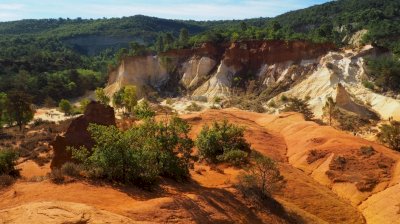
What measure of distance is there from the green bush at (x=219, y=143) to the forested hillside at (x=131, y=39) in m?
43.3

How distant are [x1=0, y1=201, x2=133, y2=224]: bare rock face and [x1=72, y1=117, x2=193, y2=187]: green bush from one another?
4.38m

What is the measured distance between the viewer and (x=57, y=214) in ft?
53.4

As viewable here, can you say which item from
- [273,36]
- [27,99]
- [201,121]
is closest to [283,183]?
[201,121]

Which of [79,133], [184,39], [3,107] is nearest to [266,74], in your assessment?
[184,39]

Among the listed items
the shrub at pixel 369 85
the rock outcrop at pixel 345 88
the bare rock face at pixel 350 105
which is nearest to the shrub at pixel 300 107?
the rock outcrop at pixel 345 88

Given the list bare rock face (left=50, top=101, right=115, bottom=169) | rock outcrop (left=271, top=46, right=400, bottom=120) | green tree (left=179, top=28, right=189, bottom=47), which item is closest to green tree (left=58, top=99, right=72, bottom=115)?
green tree (left=179, top=28, right=189, bottom=47)

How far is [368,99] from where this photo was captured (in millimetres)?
60500

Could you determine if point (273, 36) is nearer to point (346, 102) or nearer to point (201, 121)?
point (346, 102)

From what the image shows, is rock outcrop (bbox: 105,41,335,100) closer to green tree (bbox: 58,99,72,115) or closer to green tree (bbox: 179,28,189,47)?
green tree (bbox: 179,28,189,47)

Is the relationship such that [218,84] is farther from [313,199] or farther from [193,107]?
[313,199]

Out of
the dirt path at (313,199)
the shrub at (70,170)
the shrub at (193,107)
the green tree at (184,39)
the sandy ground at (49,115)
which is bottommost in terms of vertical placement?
the sandy ground at (49,115)

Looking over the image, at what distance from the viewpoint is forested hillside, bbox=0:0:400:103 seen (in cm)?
8681

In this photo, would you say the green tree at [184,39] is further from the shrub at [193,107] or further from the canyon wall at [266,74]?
the shrub at [193,107]

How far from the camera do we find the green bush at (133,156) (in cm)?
2150
